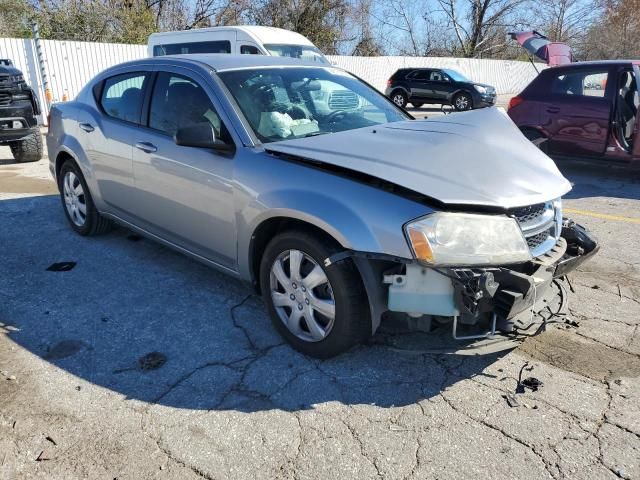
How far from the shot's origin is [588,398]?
111 inches

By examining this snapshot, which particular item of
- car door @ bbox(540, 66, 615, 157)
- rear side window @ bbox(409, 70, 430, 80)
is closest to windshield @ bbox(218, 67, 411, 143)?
car door @ bbox(540, 66, 615, 157)

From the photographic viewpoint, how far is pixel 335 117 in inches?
150

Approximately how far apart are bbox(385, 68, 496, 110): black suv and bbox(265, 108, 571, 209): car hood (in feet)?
59.5

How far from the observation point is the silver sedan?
266cm

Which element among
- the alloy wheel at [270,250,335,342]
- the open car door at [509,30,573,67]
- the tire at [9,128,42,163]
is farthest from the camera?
the open car door at [509,30,573,67]

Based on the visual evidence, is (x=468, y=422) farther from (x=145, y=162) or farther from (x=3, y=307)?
(x=3, y=307)

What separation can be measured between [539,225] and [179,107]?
2604 millimetres

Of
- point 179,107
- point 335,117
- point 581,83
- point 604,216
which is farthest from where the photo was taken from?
point 581,83

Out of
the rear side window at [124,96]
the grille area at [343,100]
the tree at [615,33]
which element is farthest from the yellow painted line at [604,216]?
the tree at [615,33]

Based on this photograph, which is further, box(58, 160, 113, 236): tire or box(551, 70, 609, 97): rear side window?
box(551, 70, 609, 97): rear side window

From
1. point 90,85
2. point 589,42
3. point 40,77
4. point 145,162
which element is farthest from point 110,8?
point 589,42

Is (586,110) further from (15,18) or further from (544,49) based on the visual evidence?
(15,18)

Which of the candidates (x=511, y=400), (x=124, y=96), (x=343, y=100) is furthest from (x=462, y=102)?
(x=511, y=400)

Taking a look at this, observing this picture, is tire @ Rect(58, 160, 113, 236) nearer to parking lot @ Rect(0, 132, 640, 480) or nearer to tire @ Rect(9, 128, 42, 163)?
parking lot @ Rect(0, 132, 640, 480)
